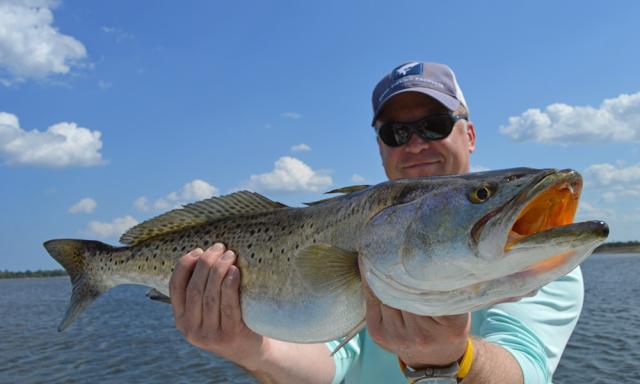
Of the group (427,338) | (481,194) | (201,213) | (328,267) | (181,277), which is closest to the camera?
(481,194)

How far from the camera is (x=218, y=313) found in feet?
11.4

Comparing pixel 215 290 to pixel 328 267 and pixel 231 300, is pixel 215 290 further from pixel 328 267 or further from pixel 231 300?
pixel 328 267

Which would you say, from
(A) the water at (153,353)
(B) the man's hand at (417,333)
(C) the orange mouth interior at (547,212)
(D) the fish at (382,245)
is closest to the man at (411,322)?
(B) the man's hand at (417,333)

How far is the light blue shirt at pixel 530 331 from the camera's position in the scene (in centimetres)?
316

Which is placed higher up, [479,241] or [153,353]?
[479,241]

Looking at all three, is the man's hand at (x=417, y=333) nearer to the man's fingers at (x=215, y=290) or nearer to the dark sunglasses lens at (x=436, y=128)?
the man's fingers at (x=215, y=290)

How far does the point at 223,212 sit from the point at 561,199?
239 centimetres

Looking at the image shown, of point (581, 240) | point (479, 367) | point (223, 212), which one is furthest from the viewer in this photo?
point (223, 212)

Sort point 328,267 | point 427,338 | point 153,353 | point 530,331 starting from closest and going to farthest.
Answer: point 427,338, point 328,267, point 530,331, point 153,353

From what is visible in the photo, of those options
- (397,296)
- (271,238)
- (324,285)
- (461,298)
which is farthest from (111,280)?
(461,298)

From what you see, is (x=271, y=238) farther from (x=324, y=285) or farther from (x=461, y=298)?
(x=461, y=298)

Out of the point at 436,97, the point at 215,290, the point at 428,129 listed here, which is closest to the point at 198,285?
the point at 215,290

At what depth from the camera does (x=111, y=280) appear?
4.32 m

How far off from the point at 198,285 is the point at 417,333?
158cm
